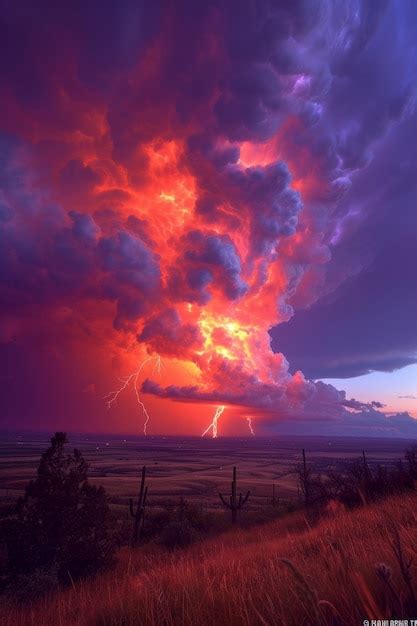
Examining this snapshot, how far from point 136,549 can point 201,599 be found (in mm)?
16514

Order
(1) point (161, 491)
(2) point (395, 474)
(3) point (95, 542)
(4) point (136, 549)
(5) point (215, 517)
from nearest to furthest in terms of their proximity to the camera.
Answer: (3) point (95, 542)
(2) point (395, 474)
(4) point (136, 549)
(5) point (215, 517)
(1) point (161, 491)

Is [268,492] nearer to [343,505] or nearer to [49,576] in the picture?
[343,505]

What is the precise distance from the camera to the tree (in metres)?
10.2

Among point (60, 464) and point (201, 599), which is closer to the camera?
point (201, 599)

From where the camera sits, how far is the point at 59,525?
10953mm

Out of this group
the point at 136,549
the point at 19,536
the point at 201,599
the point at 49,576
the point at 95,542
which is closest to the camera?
the point at 201,599

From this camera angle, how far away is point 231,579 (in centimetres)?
382

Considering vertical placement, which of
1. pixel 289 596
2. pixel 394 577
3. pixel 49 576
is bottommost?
pixel 49 576

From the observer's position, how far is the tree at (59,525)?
10234mm

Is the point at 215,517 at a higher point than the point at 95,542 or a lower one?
lower

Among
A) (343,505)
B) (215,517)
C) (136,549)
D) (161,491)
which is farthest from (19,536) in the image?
(161,491)

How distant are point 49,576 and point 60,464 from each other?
Answer: 315cm

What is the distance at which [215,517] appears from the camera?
23000mm

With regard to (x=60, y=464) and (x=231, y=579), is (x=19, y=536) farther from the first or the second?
(x=231, y=579)
